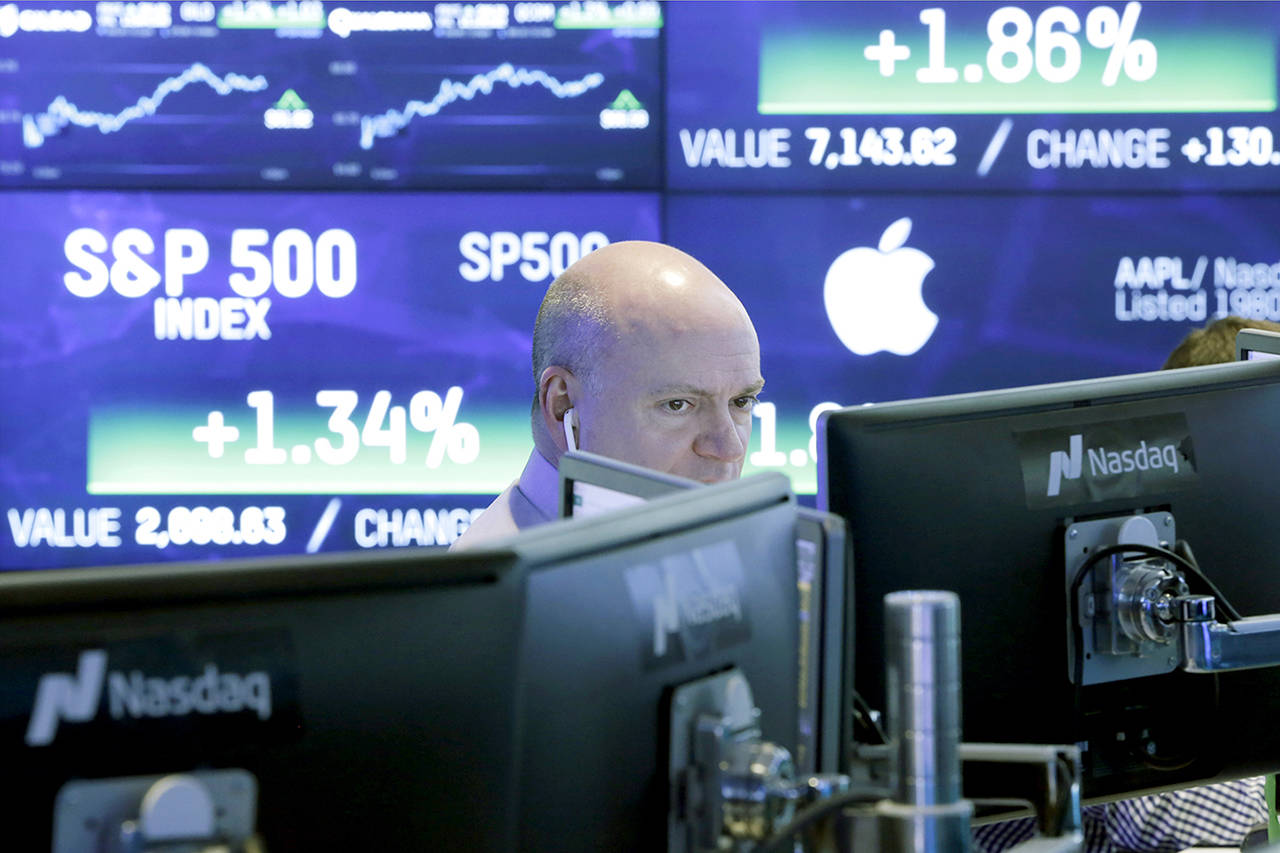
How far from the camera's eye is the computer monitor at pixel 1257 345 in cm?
167

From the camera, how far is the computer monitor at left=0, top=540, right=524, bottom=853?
0.74 m

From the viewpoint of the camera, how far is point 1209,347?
244 cm

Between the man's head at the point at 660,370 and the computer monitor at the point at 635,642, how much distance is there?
1003 millimetres

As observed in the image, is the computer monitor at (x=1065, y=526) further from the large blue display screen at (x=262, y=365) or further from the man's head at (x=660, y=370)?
the large blue display screen at (x=262, y=365)

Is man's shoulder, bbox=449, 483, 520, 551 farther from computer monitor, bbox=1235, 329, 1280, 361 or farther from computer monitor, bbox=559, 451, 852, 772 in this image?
computer monitor, bbox=559, 451, 852, 772

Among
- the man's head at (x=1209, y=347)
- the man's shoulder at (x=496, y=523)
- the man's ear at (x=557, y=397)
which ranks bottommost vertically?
the man's shoulder at (x=496, y=523)

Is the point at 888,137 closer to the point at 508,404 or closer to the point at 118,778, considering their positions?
the point at 508,404

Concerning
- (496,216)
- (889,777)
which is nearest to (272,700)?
(889,777)

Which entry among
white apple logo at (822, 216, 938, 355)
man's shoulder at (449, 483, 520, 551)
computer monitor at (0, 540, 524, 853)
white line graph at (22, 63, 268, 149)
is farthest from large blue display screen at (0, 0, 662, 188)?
computer monitor at (0, 540, 524, 853)

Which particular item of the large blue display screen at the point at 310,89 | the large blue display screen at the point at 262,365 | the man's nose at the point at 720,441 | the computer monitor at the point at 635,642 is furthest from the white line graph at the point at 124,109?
the computer monitor at the point at 635,642

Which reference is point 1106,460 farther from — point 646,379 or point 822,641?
point 646,379

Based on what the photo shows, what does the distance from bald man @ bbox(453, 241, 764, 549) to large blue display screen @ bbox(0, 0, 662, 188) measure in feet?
2.91

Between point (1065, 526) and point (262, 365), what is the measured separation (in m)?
1.93

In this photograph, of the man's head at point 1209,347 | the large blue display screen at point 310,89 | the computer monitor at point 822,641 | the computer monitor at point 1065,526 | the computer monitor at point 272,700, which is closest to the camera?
the computer monitor at point 272,700
